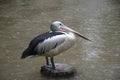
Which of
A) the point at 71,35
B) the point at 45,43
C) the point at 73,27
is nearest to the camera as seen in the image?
the point at 45,43

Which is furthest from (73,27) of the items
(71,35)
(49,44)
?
(49,44)

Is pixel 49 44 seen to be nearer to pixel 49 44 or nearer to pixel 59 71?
pixel 49 44

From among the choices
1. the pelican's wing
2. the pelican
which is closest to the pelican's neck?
the pelican

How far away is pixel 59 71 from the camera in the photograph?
5531 mm

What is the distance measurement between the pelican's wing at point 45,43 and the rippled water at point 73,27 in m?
0.44

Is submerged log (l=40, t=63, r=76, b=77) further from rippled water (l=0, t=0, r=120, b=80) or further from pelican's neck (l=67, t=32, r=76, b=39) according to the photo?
pelican's neck (l=67, t=32, r=76, b=39)

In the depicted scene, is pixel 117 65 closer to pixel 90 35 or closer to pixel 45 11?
pixel 90 35

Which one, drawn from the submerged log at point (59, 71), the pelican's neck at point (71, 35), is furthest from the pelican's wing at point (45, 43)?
the submerged log at point (59, 71)

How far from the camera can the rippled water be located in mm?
5789

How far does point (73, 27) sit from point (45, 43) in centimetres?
311

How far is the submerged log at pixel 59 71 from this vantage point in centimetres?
552

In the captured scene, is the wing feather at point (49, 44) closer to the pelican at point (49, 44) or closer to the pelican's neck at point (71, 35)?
the pelican at point (49, 44)

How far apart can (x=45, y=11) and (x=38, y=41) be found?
4.87m

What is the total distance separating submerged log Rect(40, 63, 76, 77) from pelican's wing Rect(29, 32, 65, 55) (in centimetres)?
36
